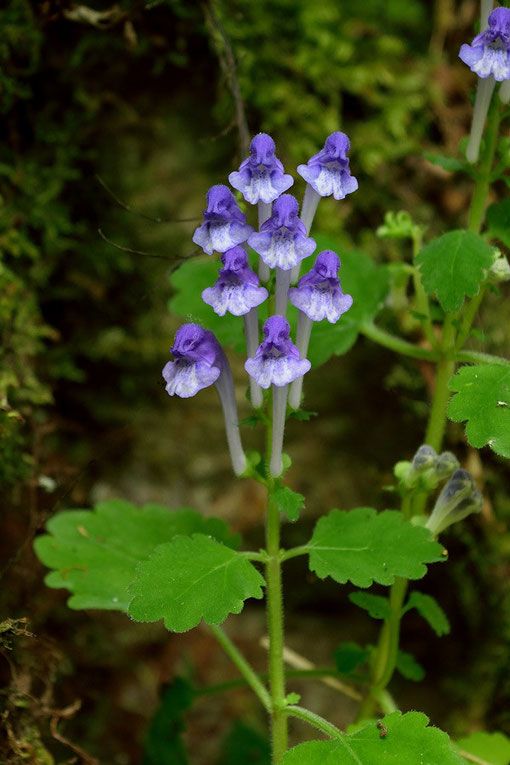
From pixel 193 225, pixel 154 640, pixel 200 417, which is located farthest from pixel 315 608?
pixel 193 225

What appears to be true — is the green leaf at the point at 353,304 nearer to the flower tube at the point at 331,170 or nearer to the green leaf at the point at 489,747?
the flower tube at the point at 331,170

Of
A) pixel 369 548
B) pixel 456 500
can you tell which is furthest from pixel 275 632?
pixel 456 500

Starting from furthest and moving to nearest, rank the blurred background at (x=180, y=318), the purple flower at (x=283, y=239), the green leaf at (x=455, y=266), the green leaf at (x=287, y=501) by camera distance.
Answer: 1. the blurred background at (x=180, y=318)
2. the green leaf at (x=455, y=266)
3. the green leaf at (x=287, y=501)
4. the purple flower at (x=283, y=239)

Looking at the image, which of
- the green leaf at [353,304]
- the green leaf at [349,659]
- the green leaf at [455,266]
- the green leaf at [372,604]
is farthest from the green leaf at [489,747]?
the green leaf at [455,266]

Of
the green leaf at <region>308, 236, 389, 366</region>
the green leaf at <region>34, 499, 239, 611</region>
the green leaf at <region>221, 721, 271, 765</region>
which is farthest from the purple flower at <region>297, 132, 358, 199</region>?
the green leaf at <region>221, 721, 271, 765</region>

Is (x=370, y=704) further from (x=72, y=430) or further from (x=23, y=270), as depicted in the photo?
(x=23, y=270)

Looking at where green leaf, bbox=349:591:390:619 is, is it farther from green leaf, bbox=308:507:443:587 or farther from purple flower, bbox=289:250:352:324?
purple flower, bbox=289:250:352:324
